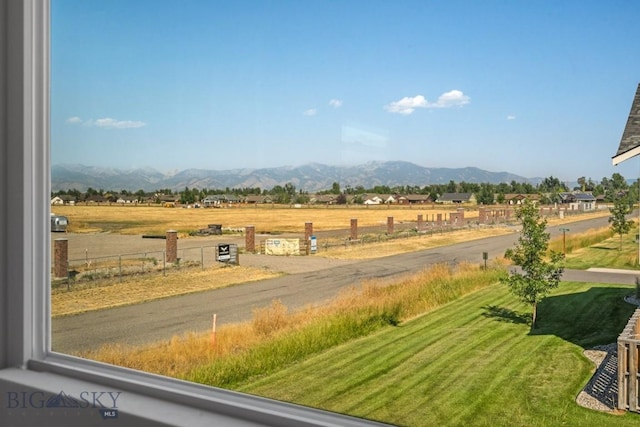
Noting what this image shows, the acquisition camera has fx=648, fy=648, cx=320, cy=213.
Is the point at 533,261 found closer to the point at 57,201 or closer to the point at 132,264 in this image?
the point at 132,264

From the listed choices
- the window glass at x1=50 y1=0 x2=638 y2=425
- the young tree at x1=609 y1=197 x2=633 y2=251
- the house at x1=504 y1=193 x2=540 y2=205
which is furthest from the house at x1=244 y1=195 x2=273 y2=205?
the young tree at x1=609 y1=197 x2=633 y2=251

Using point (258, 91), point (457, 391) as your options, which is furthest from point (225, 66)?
point (457, 391)

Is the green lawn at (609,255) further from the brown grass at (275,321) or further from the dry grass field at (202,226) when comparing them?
the dry grass field at (202,226)

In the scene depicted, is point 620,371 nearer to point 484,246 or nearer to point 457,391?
point 457,391

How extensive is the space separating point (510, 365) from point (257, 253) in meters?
1.29

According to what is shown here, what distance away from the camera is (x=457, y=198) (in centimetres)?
258

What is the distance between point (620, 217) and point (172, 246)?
1.92 metres

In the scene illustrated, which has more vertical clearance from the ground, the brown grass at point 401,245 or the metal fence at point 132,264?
the brown grass at point 401,245

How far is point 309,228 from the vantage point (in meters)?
2.89

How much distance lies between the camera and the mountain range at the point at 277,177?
2.55 m

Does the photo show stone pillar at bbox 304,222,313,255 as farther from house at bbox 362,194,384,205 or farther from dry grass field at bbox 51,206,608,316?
house at bbox 362,194,384,205

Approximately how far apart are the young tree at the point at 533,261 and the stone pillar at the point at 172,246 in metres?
1.53

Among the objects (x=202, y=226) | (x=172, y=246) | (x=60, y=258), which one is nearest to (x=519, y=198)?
(x=202, y=226)

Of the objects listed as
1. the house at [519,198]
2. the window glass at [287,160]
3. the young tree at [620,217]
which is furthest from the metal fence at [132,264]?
the young tree at [620,217]
